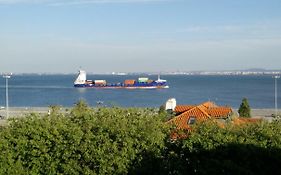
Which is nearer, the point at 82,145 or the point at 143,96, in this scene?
the point at 82,145

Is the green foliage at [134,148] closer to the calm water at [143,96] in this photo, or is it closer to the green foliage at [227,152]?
the green foliage at [227,152]

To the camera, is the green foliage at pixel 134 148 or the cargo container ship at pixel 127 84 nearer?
the green foliage at pixel 134 148

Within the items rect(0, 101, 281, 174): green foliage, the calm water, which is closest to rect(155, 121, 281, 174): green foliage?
rect(0, 101, 281, 174): green foliage

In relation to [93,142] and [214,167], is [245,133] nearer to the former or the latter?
[214,167]

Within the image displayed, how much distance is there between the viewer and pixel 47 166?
361 inches

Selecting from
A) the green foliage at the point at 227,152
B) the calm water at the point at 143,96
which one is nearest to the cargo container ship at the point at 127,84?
the calm water at the point at 143,96

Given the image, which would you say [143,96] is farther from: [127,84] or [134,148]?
[134,148]

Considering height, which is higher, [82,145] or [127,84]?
[82,145]

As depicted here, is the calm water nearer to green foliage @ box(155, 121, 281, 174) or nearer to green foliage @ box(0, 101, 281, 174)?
green foliage @ box(0, 101, 281, 174)

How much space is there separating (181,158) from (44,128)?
2738 mm

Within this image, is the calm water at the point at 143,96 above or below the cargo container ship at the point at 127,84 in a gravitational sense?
below

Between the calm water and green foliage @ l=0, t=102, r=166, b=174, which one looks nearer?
green foliage @ l=0, t=102, r=166, b=174

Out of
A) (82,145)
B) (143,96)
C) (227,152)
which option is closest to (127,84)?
(143,96)

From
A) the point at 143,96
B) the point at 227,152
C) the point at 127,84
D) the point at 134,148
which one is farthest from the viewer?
the point at 127,84
